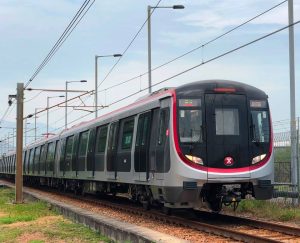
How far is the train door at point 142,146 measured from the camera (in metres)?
14.4

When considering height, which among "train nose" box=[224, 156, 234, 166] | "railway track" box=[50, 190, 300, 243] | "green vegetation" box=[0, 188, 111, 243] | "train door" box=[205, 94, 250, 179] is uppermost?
"train door" box=[205, 94, 250, 179]

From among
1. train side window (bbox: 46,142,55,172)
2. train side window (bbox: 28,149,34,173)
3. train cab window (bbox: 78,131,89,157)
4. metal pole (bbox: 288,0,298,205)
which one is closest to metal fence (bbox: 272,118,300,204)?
metal pole (bbox: 288,0,298,205)

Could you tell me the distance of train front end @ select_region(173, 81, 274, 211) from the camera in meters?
12.6

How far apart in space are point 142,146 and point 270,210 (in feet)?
12.7

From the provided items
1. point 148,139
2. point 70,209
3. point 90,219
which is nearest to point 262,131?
point 148,139

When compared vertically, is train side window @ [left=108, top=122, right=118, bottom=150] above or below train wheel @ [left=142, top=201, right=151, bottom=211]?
above

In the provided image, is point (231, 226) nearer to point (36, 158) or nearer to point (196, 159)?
point (196, 159)

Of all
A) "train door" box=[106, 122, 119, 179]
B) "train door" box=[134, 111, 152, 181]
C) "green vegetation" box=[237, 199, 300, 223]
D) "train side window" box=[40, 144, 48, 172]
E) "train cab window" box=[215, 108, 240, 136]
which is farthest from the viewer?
"train side window" box=[40, 144, 48, 172]

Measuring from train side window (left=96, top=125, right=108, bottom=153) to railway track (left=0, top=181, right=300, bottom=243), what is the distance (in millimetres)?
3212

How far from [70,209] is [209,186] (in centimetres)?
492

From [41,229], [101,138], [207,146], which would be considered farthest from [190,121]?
[101,138]

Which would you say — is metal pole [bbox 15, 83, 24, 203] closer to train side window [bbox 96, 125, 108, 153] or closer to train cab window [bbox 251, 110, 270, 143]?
train side window [bbox 96, 125, 108, 153]

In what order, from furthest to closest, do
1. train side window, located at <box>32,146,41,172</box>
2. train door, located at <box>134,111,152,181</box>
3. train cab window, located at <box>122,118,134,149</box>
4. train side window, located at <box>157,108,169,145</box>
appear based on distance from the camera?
train side window, located at <box>32,146,41,172</box>
train cab window, located at <box>122,118,134,149</box>
train door, located at <box>134,111,152,181</box>
train side window, located at <box>157,108,169,145</box>

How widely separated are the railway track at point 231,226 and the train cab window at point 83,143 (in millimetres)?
6161
